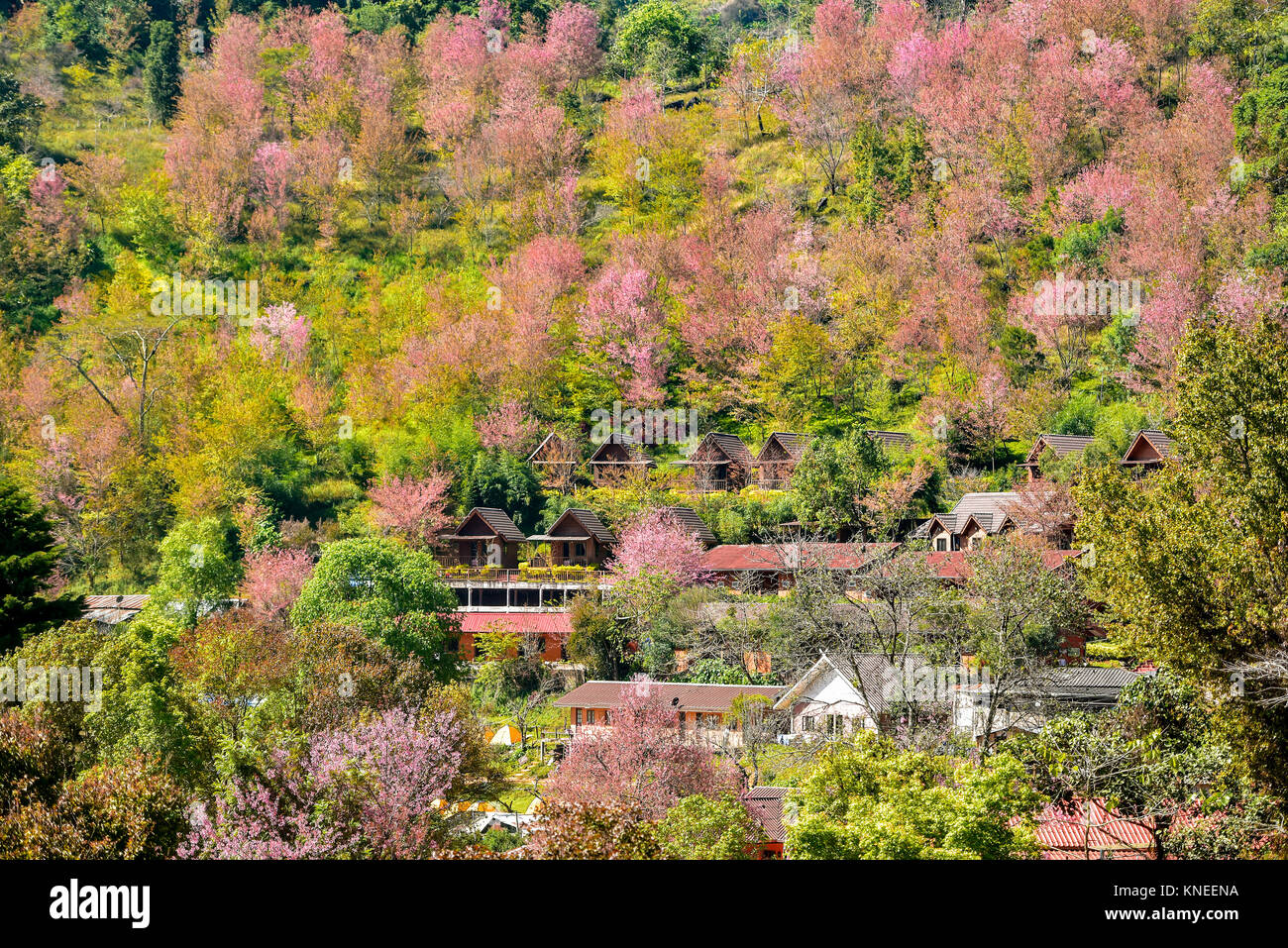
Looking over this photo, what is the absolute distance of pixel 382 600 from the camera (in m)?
36.1

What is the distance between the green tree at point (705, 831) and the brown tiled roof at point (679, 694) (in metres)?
15.3

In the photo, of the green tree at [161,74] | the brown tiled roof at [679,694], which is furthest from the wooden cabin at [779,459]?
the green tree at [161,74]

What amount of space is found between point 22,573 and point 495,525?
2155 cm

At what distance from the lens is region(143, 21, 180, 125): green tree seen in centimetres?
8394

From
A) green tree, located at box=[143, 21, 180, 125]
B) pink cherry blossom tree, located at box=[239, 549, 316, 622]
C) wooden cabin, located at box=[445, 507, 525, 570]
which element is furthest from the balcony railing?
green tree, located at box=[143, 21, 180, 125]

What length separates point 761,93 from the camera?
78.6 metres

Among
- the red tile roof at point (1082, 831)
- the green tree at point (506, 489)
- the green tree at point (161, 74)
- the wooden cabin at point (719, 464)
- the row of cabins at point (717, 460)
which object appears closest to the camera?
the red tile roof at point (1082, 831)

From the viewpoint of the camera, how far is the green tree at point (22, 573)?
30.0 meters

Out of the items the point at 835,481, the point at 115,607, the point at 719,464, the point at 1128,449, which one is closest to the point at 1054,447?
the point at 1128,449

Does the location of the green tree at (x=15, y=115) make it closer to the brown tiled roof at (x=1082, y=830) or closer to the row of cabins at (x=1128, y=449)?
the row of cabins at (x=1128, y=449)

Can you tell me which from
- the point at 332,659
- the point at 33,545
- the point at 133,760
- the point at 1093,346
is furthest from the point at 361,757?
the point at 1093,346

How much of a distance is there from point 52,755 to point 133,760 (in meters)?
2.08

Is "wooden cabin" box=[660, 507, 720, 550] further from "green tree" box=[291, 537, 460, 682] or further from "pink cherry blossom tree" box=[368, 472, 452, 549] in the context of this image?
"green tree" box=[291, 537, 460, 682]

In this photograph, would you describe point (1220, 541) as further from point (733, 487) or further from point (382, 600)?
point (733, 487)
